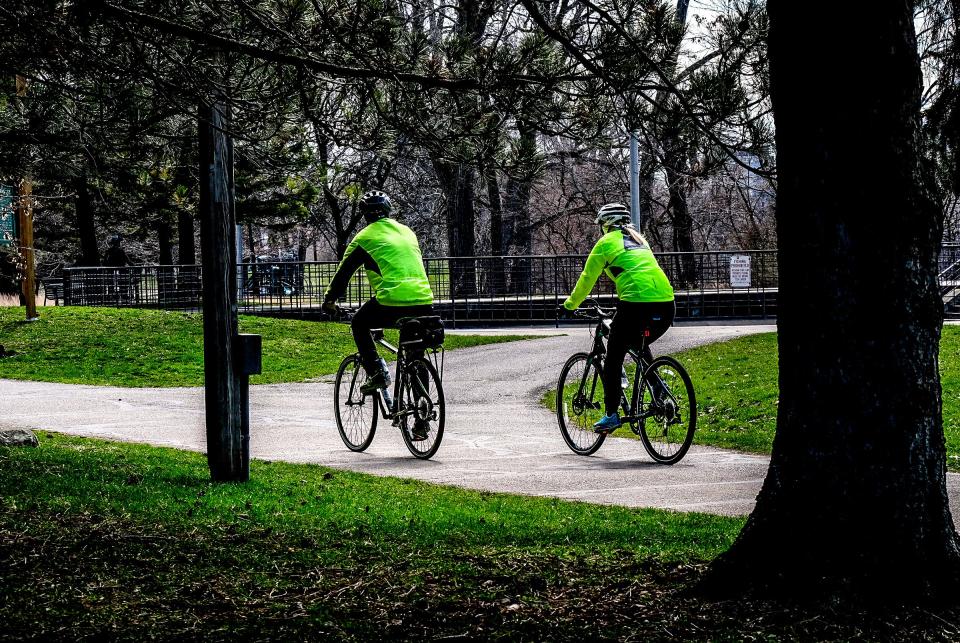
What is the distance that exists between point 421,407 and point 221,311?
2.38 m

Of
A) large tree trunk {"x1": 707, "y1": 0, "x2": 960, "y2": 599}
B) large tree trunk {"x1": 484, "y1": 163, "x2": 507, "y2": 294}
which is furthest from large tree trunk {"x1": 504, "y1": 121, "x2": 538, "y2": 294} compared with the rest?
large tree trunk {"x1": 707, "y1": 0, "x2": 960, "y2": 599}

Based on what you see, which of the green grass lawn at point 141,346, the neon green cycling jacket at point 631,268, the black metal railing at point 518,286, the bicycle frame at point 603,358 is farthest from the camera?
the black metal railing at point 518,286

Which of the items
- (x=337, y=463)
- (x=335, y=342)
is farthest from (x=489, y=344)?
(x=337, y=463)

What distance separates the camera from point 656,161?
7234mm

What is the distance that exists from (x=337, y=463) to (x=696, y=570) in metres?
4.87

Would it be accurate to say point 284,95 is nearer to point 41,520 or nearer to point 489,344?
point 41,520

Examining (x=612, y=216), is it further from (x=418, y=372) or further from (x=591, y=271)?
(x=418, y=372)

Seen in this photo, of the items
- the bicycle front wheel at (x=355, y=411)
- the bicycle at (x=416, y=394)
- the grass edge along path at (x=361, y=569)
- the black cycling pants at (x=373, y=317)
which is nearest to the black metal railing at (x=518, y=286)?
the bicycle front wheel at (x=355, y=411)

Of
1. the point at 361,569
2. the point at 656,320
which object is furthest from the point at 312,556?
the point at 656,320

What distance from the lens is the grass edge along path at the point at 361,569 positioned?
4.25 meters

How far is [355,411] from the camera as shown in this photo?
1034 centimetres

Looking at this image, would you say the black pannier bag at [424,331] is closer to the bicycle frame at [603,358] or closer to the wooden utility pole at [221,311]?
the bicycle frame at [603,358]

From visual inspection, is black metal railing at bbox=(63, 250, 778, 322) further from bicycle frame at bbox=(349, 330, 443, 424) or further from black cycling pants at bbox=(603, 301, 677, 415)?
black cycling pants at bbox=(603, 301, 677, 415)

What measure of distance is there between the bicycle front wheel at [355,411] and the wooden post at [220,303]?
2339 mm
